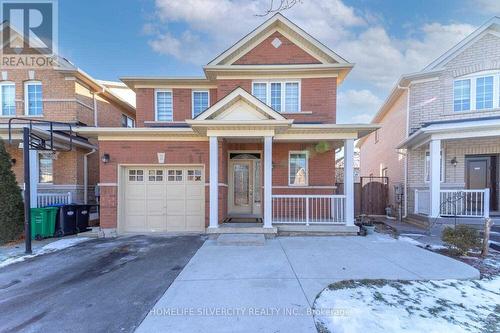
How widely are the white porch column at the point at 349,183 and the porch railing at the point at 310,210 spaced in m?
0.23

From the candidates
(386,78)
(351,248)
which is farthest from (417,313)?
(386,78)

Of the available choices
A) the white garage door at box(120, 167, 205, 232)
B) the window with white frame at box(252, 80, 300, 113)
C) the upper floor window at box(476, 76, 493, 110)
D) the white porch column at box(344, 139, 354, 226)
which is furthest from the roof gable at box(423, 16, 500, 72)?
the white garage door at box(120, 167, 205, 232)

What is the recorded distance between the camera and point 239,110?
25.8ft

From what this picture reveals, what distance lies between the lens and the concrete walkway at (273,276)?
11.2 ft

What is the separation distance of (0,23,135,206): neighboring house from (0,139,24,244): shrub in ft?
7.07

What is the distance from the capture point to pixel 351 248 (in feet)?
22.2

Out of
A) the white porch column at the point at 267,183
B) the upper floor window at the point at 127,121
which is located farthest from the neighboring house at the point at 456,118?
the upper floor window at the point at 127,121

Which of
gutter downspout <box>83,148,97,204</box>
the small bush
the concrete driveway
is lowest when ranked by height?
the concrete driveway

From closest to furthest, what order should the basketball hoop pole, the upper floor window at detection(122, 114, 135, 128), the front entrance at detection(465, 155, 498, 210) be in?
the basketball hoop pole, the front entrance at detection(465, 155, 498, 210), the upper floor window at detection(122, 114, 135, 128)

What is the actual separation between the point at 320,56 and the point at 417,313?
30.6 ft

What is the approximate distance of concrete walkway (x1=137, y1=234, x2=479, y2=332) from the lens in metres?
3.42

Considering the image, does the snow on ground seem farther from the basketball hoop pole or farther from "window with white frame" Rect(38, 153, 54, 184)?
"window with white frame" Rect(38, 153, 54, 184)

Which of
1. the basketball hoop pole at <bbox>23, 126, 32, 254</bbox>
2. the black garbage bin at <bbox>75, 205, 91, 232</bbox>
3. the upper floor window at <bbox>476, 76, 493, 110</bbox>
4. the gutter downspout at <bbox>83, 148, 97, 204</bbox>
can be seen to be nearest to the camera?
the basketball hoop pole at <bbox>23, 126, 32, 254</bbox>

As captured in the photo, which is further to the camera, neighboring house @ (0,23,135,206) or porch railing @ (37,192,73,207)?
neighboring house @ (0,23,135,206)
